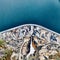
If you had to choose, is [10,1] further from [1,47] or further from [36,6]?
[1,47]

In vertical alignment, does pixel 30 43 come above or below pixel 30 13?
below

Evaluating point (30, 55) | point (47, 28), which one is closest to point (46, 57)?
point (30, 55)

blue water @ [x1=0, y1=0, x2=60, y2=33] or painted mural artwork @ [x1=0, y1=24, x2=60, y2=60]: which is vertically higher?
blue water @ [x1=0, y1=0, x2=60, y2=33]

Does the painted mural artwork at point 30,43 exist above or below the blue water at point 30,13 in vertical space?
below
